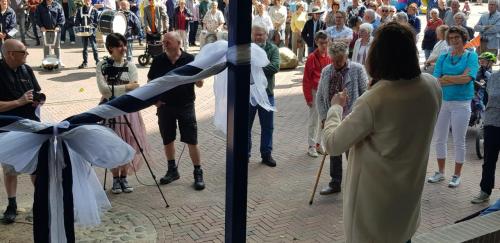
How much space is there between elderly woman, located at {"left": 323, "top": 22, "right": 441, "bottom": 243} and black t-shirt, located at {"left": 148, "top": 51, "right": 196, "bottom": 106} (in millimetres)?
3530

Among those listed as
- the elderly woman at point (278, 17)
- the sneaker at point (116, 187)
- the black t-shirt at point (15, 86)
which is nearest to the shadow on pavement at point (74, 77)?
the elderly woman at point (278, 17)

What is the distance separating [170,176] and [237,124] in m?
3.87

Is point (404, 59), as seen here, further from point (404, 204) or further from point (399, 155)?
point (404, 204)

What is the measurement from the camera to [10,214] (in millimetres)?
5520

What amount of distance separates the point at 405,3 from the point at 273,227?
1404 centimetres

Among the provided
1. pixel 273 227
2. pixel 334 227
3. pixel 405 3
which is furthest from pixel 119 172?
pixel 405 3

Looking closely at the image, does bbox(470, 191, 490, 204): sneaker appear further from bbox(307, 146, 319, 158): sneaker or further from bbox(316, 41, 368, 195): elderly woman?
bbox(307, 146, 319, 158): sneaker

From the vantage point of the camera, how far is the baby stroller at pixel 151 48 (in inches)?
575

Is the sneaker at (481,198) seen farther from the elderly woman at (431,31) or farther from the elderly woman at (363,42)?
the elderly woman at (431,31)

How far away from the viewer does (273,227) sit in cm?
555

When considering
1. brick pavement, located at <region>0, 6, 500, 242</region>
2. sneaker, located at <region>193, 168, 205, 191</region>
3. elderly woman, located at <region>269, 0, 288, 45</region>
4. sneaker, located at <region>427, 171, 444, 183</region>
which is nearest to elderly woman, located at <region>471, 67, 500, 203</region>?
brick pavement, located at <region>0, 6, 500, 242</region>

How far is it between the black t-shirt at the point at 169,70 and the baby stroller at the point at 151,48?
831cm

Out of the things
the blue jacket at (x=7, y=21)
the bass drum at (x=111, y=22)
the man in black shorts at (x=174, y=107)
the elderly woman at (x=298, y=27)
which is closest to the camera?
the man in black shorts at (x=174, y=107)

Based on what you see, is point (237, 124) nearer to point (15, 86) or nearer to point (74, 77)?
point (15, 86)
